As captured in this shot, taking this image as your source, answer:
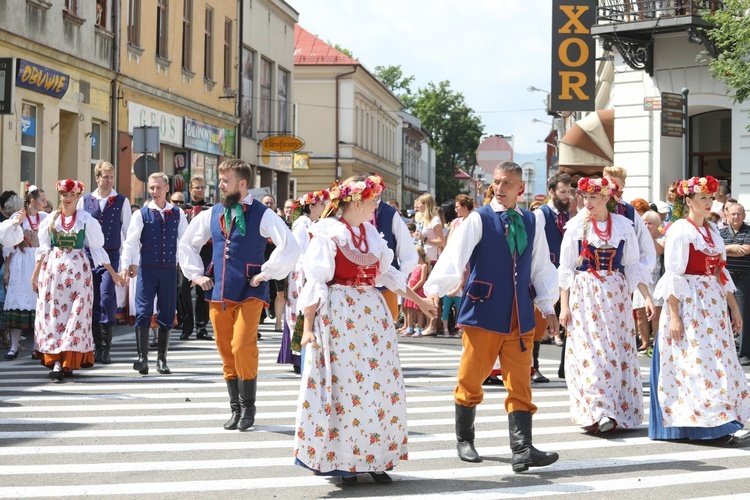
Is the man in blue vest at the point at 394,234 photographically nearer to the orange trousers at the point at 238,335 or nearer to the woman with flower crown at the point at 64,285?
the orange trousers at the point at 238,335

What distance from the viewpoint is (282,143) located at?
40750 mm

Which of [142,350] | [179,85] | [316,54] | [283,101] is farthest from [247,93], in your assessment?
[142,350]

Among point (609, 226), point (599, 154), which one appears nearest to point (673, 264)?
point (609, 226)

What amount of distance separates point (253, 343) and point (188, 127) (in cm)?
2427

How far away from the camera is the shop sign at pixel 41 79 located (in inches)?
833

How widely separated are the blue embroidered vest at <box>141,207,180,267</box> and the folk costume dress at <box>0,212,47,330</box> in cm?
296

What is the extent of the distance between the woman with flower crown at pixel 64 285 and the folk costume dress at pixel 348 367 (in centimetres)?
525

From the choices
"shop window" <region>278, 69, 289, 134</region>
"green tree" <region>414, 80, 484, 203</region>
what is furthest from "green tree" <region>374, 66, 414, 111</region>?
"shop window" <region>278, 69, 289, 134</region>

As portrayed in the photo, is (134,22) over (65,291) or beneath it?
over

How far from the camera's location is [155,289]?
12133 millimetres

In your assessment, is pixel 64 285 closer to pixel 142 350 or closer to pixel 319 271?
pixel 142 350

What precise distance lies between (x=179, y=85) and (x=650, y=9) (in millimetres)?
14447

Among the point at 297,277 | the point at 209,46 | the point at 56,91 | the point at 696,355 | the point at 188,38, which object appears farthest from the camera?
the point at 209,46

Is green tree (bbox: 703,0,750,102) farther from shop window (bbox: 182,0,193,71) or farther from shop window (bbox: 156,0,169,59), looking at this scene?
shop window (bbox: 182,0,193,71)
